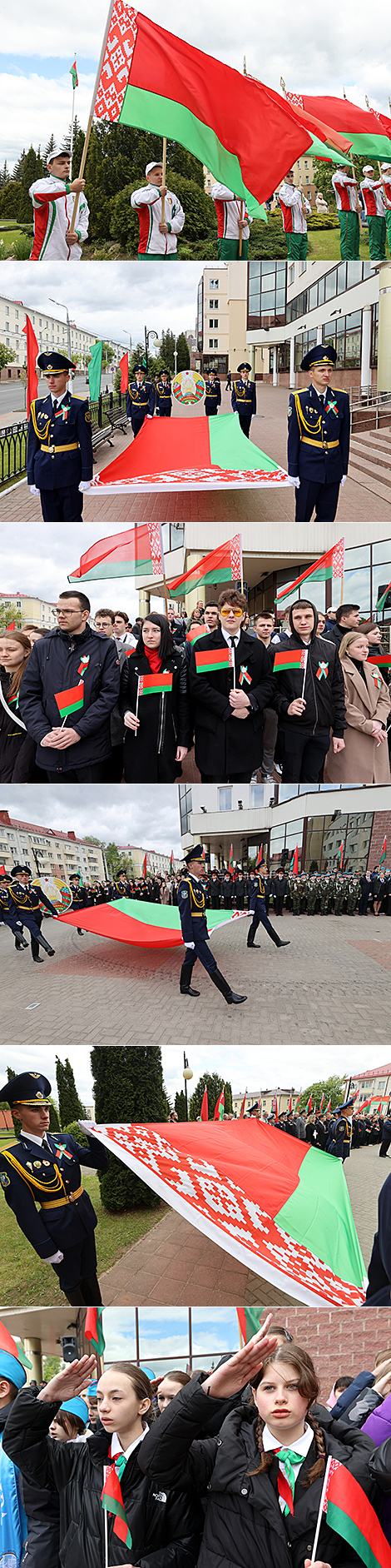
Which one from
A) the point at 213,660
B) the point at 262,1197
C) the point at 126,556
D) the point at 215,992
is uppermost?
the point at 126,556

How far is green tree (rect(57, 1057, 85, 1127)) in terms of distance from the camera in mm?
7152

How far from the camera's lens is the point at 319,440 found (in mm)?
7035

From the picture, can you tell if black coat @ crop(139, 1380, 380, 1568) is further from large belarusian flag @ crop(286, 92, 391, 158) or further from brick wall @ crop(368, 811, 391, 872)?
large belarusian flag @ crop(286, 92, 391, 158)

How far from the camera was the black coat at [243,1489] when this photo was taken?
11.2 ft

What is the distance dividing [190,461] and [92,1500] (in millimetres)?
6677

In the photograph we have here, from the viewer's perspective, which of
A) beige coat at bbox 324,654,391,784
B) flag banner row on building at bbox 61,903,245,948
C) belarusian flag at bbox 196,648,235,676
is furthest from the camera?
flag banner row on building at bbox 61,903,245,948

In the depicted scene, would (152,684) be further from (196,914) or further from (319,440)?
(319,440)

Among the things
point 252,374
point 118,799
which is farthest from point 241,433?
point 118,799

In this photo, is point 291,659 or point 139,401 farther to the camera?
point 139,401

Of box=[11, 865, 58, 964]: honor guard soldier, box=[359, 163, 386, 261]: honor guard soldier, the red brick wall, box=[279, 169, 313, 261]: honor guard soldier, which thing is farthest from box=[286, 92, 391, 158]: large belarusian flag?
the red brick wall

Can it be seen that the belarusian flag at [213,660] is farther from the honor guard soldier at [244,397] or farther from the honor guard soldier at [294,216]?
the honor guard soldier at [294,216]

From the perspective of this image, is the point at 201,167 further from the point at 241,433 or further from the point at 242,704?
the point at 242,704

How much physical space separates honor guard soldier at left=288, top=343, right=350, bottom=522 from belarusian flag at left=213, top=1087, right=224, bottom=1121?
4.61m

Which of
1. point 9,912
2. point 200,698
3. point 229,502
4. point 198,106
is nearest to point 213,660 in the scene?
point 200,698
